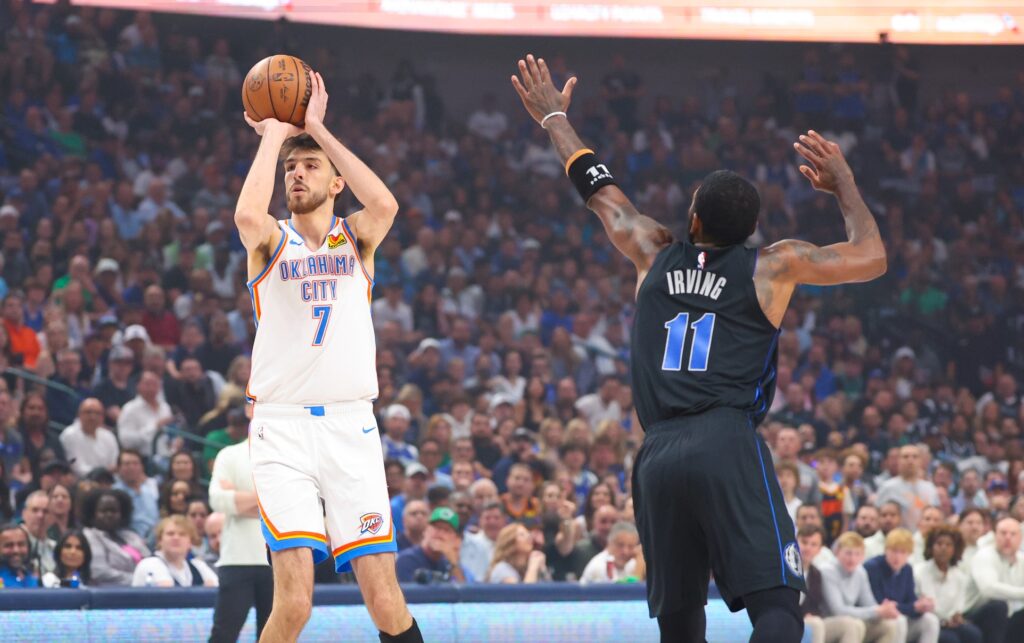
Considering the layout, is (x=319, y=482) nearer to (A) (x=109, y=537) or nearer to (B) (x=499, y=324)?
(A) (x=109, y=537)

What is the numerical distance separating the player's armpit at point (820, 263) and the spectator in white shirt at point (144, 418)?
8.34 metres

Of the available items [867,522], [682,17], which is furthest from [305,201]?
[682,17]

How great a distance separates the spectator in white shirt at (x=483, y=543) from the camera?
37.8ft

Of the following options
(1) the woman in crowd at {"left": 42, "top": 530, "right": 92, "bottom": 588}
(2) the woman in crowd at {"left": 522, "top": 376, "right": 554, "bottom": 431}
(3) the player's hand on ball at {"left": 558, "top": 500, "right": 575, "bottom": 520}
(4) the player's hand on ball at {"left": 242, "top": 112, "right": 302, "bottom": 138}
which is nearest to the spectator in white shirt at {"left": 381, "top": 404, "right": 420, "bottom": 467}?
(3) the player's hand on ball at {"left": 558, "top": 500, "right": 575, "bottom": 520}

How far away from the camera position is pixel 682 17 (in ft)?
60.7

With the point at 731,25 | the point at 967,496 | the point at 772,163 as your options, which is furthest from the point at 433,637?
the point at 772,163

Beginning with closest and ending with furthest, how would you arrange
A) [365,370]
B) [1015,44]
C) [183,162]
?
1. [365,370]
2. [183,162]
3. [1015,44]

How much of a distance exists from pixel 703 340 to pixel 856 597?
6533 millimetres

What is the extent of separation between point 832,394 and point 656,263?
12.2m

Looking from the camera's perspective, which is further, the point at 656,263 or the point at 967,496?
the point at 967,496

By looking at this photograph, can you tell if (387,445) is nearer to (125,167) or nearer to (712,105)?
(125,167)

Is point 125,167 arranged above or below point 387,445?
above

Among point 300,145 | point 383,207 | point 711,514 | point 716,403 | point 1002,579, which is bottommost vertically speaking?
point 1002,579

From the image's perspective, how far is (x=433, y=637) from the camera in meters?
9.25
